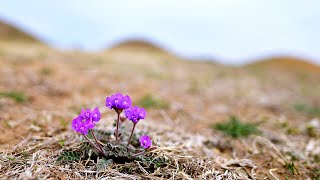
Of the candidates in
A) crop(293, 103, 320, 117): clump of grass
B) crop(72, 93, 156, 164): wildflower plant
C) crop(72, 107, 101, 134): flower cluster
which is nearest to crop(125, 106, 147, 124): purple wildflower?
crop(72, 93, 156, 164): wildflower plant

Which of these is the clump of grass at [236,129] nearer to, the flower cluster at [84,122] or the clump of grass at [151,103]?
the clump of grass at [151,103]

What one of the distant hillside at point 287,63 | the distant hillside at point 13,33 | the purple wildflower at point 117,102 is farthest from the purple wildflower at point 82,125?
the distant hillside at point 13,33

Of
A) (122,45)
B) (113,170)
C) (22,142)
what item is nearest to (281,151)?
(113,170)

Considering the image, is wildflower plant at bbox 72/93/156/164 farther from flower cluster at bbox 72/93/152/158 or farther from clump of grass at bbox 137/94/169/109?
clump of grass at bbox 137/94/169/109

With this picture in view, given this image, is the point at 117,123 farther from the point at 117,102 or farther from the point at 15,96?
the point at 15,96

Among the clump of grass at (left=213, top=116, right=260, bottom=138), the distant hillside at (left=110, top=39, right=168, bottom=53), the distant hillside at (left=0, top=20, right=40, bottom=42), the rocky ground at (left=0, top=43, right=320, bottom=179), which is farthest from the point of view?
the distant hillside at (left=110, top=39, right=168, bottom=53)

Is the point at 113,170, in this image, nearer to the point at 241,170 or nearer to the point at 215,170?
the point at 215,170

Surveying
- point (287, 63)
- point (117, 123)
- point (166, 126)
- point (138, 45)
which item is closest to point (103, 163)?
point (117, 123)
